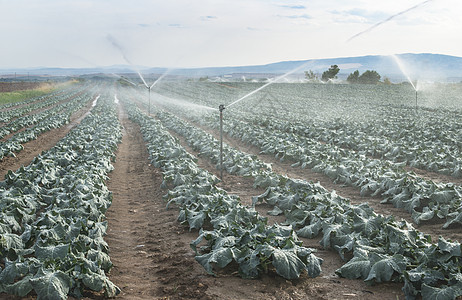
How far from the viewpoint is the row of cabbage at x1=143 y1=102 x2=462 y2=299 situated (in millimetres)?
4418

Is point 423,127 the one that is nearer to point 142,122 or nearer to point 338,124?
point 338,124

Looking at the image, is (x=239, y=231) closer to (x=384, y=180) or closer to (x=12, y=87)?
(x=384, y=180)

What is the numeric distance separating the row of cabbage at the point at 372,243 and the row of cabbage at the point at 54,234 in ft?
9.80

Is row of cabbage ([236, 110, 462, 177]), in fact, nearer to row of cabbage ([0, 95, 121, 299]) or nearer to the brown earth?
row of cabbage ([0, 95, 121, 299])

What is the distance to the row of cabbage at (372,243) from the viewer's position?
14.5ft

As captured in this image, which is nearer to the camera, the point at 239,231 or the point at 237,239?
the point at 237,239

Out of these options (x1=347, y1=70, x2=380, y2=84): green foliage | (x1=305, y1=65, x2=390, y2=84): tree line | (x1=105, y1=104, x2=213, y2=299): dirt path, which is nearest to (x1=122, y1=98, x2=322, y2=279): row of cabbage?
(x1=105, y1=104, x2=213, y2=299): dirt path

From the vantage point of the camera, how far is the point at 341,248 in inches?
213

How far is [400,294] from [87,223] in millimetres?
4340

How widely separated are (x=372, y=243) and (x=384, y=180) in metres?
3.77

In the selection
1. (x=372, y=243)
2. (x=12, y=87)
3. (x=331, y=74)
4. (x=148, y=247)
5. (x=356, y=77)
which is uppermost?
(x=331, y=74)

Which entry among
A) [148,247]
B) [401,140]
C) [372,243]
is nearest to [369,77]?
[401,140]

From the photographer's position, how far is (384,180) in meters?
8.73

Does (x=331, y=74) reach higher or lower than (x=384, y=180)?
higher
